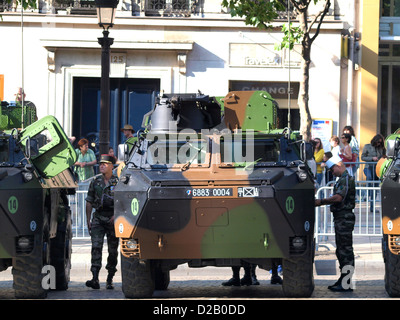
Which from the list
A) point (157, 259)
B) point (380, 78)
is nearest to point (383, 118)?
point (380, 78)

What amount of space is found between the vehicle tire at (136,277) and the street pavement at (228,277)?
27 centimetres

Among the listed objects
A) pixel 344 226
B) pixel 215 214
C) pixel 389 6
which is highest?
pixel 389 6

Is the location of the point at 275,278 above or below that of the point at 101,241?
below

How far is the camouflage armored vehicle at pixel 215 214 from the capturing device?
1233 cm

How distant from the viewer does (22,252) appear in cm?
1259

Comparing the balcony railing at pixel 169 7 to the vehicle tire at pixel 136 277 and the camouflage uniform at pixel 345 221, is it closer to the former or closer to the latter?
the camouflage uniform at pixel 345 221

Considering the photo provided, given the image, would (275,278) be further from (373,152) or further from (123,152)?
(373,152)

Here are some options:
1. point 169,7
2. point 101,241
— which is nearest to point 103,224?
point 101,241

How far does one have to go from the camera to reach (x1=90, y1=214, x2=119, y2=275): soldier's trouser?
1451 cm

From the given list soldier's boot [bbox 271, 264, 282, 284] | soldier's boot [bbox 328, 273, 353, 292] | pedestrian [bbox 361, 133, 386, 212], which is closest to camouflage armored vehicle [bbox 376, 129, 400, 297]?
soldier's boot [bbox 328, 273, 353, 292]

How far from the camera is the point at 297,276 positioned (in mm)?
12633

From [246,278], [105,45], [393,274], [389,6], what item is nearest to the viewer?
[393,274]

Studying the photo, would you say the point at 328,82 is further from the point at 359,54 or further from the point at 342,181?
the point at 342,181

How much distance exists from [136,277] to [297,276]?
1.81 m
